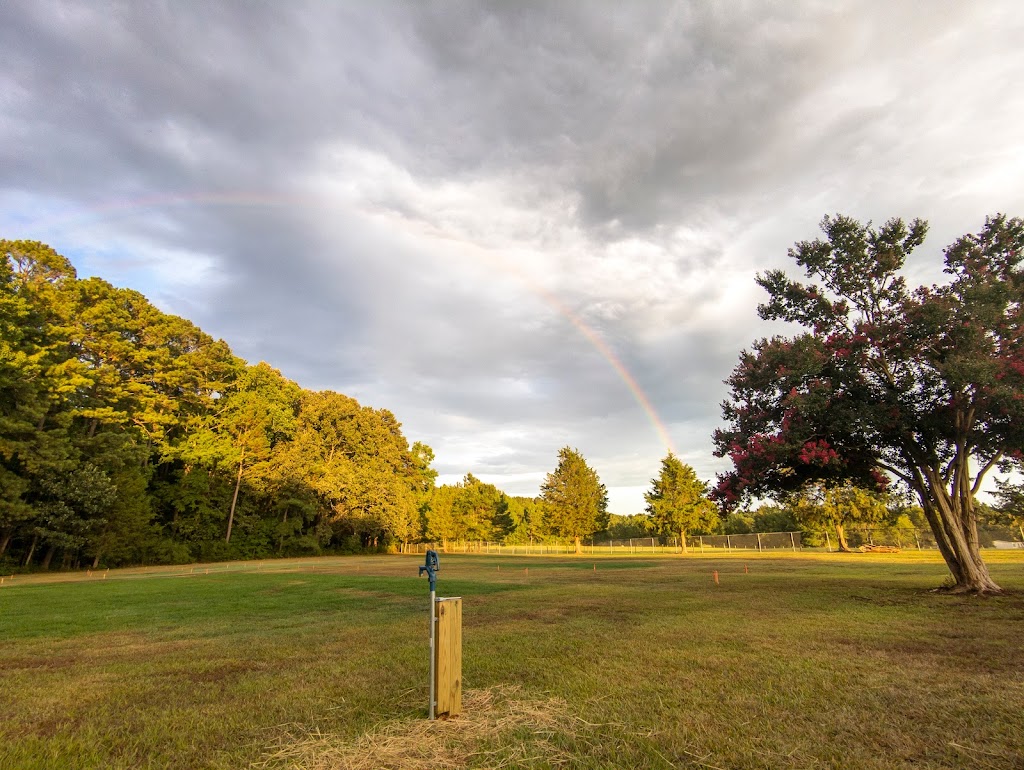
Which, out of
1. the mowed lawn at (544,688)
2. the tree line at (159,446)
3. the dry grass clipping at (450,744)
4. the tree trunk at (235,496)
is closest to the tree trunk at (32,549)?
the tree line at (159,446)

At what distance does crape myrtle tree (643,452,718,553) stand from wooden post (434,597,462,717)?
167ft

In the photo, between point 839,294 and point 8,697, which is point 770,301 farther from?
point 8,697

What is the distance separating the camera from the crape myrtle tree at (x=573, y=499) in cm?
5681

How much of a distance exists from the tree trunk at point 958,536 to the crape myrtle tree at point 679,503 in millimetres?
39304

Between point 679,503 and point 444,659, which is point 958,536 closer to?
point 444,659

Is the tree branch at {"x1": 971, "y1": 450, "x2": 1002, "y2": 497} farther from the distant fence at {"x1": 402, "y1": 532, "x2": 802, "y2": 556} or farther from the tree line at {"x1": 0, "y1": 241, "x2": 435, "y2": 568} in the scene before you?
the tree line at {"x1": 0, "y1": 241, "x2": 435, "y2": 568}

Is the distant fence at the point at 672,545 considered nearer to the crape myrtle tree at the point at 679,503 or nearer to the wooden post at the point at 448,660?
the crape myrtle tree at the point at 679,503

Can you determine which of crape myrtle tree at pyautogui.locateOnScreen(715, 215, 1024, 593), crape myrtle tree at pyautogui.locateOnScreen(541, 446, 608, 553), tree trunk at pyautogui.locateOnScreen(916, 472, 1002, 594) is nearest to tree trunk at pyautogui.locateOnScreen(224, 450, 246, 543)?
crape myrtle tree at pyautogui.locateOnScreen(541, 446, 608, 553)

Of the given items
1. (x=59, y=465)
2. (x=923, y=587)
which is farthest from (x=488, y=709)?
(x=59, y=465)

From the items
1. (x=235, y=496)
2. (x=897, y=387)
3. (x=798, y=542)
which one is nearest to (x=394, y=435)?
(x=235, y=496)

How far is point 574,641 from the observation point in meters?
8.90

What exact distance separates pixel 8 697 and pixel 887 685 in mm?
10289

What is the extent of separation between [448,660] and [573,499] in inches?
2113

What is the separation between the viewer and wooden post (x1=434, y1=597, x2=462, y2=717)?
5172 millimetres
